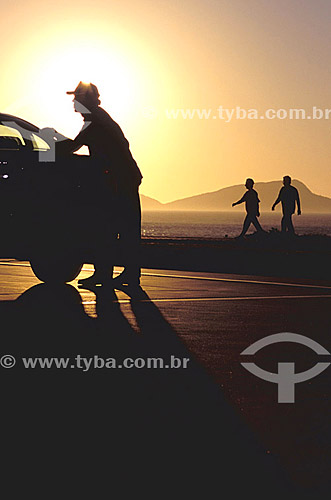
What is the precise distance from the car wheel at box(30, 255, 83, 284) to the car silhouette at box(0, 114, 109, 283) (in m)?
0.73

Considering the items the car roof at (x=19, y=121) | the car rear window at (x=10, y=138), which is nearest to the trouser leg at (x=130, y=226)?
the car rear window at (x=10, y=138)

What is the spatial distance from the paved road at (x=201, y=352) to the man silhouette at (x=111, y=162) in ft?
1.77

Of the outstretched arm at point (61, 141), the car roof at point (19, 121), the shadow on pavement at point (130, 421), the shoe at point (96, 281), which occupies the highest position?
the car roof at point (19, 121)

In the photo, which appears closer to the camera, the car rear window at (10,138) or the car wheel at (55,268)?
the car rear window at (10,138)

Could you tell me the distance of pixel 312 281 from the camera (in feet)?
59.2

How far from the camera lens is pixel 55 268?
16.1 m

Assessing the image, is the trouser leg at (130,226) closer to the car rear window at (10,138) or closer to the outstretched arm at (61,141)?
the outstretched arm at (61,141)

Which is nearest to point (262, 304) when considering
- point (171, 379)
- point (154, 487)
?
point (171, 379)

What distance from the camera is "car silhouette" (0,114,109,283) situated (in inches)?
583

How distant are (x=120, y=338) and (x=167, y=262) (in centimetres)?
1250

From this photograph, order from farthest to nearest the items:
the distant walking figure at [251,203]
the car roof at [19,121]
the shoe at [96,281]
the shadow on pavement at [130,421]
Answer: the distant walking figure at [251,203]
the car roof at [19,121]
the shoe at [96,281]
the shadow on pavement at [130,421]

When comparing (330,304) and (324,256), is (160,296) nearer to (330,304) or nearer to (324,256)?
(330,304)

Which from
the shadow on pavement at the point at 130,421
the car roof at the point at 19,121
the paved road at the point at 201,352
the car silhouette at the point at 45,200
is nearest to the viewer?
the shadow on pavement at the point at 130,421

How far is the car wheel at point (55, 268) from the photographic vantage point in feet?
52.2
